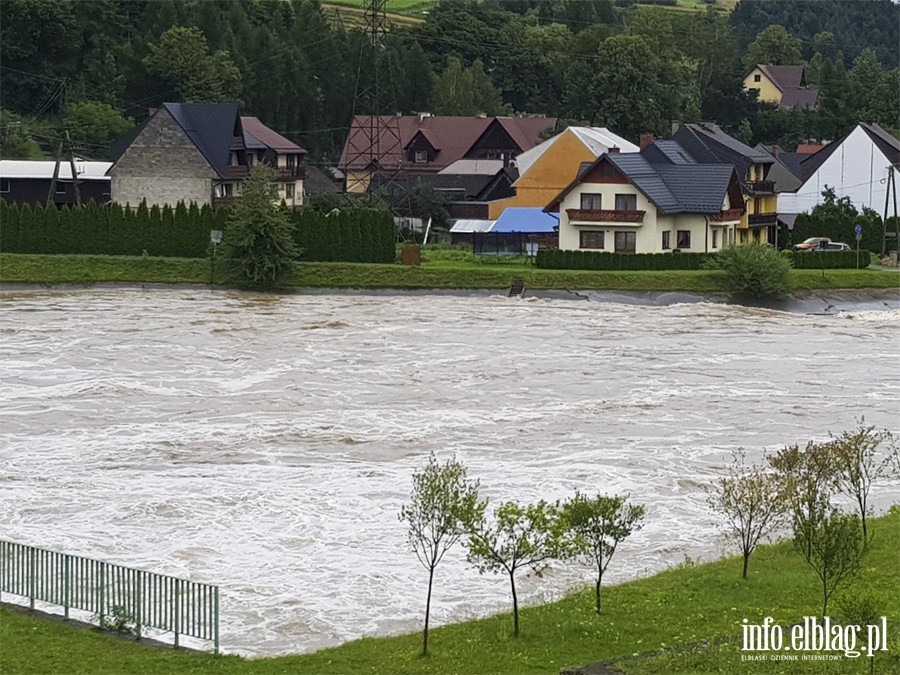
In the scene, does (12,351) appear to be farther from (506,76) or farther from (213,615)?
(506,76)

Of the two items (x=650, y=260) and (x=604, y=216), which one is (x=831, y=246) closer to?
(x=604, y=216)

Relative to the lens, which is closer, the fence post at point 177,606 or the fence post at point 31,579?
the fence post at point 177,606

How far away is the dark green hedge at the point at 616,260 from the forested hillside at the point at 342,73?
3241 cm

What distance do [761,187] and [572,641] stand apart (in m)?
51.3

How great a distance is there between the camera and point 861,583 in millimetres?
17703

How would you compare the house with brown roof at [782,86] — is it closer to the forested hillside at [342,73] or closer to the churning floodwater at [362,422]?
the forested hillside at [342,73]

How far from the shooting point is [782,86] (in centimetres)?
12481

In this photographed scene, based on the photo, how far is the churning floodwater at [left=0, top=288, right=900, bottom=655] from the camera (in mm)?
20188

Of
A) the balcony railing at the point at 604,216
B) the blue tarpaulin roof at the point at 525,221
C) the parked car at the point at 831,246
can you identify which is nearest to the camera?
the balcony railing at the point at 604,216

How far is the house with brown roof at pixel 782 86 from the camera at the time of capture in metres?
120

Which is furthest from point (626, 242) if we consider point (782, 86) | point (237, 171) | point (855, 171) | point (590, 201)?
point (782, 86)

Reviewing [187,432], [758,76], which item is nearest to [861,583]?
[187,432]

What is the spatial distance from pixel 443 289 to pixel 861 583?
36.0m

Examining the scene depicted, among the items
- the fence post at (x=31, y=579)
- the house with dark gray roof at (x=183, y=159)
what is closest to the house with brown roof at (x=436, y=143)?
the house with dark gray roof at (x=183, y=159)
